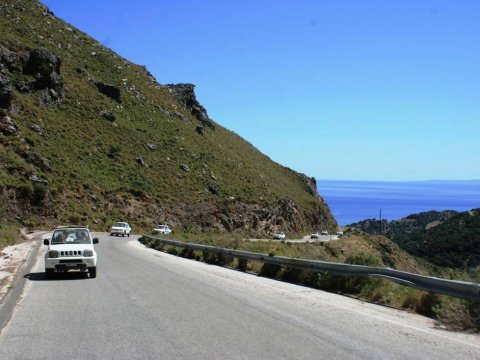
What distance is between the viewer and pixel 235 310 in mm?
9211

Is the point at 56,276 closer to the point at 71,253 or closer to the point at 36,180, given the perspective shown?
the point at 71,253

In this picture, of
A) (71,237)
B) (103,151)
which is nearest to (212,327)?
(71,237)

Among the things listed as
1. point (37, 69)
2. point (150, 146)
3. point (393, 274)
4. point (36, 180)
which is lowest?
point (393, 274)

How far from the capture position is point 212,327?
7.74 meters

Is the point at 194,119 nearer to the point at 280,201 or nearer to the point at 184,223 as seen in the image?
the point at 280,201

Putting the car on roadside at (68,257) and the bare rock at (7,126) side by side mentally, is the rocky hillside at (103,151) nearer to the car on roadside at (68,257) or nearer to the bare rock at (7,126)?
the bare rock at (7,126)

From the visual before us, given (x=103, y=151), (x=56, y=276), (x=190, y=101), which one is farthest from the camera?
(x=190, y=101)

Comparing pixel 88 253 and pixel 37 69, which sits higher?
pixel 37 69

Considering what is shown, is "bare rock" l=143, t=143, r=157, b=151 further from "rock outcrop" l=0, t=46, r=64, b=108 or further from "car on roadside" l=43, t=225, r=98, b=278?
"car on roadside" l=43, t=225, r=98, b=278

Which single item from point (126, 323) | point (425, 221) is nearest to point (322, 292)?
point (126, 323)

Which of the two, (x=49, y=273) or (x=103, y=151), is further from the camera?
(x=103, y=151)

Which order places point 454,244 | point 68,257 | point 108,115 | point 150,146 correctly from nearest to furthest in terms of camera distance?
point 68,257 < point 454,244 < point 108,115 < point 150,146

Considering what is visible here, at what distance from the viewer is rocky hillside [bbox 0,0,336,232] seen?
51.8m

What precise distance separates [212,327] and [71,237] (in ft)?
29.5
